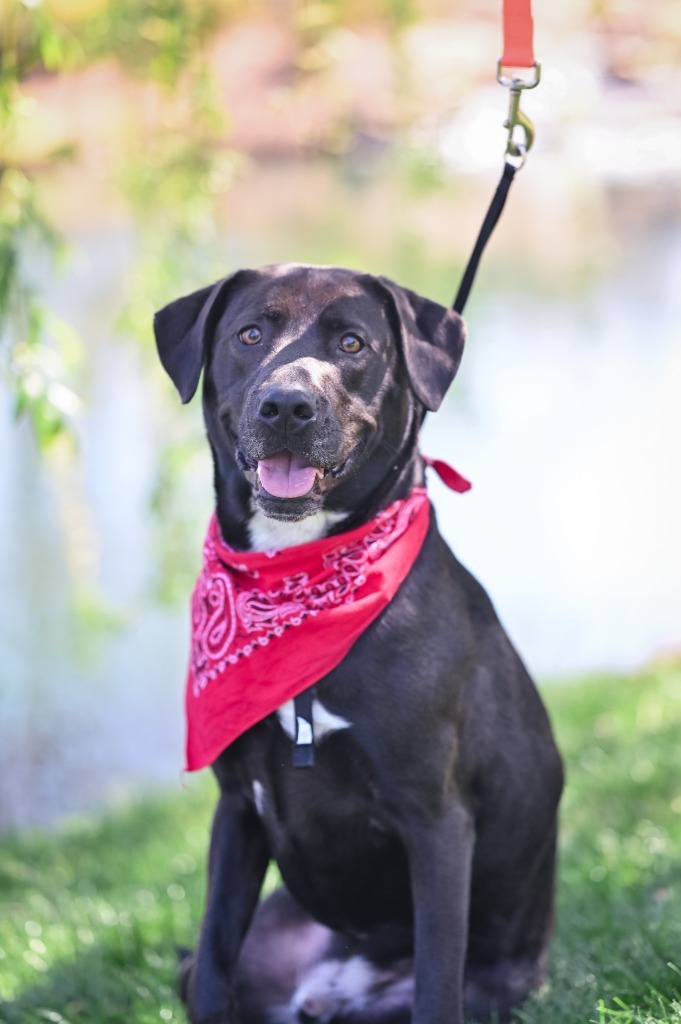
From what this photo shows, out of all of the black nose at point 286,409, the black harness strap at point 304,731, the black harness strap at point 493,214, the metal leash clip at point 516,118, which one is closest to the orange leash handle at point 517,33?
the metal leash clip at point 516,118

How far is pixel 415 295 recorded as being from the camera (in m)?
3.03

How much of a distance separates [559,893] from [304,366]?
2226mm

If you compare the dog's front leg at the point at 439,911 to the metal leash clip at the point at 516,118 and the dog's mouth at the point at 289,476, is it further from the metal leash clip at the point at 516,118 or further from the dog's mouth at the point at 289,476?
the metal leash clip at the point at 516,118

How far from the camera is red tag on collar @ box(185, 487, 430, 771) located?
2.83 m

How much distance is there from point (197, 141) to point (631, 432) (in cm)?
714

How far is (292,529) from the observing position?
2951 mm

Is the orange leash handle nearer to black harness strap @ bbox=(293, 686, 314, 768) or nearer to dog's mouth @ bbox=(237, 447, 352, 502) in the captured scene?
dog's mouth @ bbox=(237, 447, 352, 502)

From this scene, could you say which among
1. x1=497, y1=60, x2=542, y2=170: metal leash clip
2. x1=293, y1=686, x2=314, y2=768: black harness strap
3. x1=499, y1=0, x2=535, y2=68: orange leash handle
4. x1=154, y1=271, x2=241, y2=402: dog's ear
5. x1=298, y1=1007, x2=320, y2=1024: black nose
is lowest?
x1=298, y1=1007, x2=320, y2=1024: black nose

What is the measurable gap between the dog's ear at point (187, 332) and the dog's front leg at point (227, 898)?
919 mm

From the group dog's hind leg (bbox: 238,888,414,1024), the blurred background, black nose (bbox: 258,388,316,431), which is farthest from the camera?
the blurred background

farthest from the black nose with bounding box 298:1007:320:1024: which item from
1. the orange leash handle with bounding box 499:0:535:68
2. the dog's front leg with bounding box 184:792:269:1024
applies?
the orange leash handle with bounding box 499:0:535:68

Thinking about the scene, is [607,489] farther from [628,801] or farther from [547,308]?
[628,801]

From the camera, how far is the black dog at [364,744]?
2.78 meters

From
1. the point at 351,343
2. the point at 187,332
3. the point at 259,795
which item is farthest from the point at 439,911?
the point at 187,332
